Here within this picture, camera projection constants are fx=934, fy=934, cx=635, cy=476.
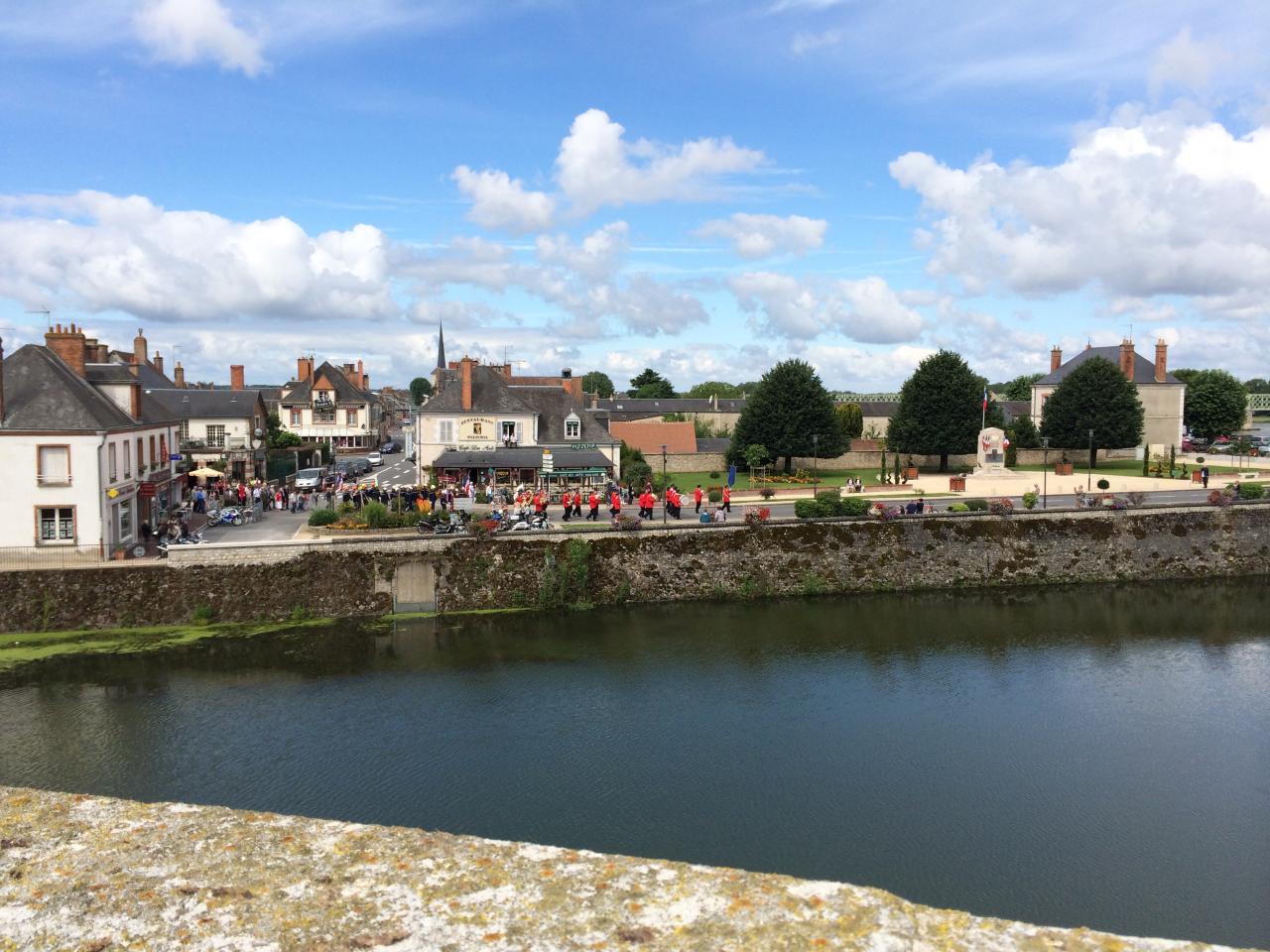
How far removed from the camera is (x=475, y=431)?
41406 mm

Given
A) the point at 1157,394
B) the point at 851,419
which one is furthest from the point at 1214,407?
the point at 851,419

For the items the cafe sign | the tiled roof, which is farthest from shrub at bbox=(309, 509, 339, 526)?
the tiled roof

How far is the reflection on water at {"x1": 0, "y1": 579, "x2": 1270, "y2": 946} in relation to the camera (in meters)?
13.1

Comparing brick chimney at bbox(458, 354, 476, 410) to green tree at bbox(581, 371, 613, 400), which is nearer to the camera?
brick chimney at bbox(458, 354, 476, 410)

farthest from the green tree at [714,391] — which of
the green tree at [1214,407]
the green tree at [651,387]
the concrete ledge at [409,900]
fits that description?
the concrete ledge at [409,900]

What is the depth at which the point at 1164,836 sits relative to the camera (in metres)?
13.6

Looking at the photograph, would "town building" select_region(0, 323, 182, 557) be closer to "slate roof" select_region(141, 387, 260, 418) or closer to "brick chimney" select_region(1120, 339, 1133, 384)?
"slate roof" select_region(141, 387, 260, 418)

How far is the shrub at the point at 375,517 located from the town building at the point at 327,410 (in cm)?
3805

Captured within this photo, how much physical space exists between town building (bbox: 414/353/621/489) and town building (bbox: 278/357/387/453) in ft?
81.0

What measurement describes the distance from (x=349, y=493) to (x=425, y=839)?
2563 centimetres

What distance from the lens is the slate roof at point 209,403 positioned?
144ft

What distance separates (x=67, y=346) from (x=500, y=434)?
57.7ft

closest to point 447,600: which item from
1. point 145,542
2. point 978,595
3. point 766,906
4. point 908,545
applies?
point 145,542

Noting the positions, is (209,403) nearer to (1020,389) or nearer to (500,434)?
(500,434)
